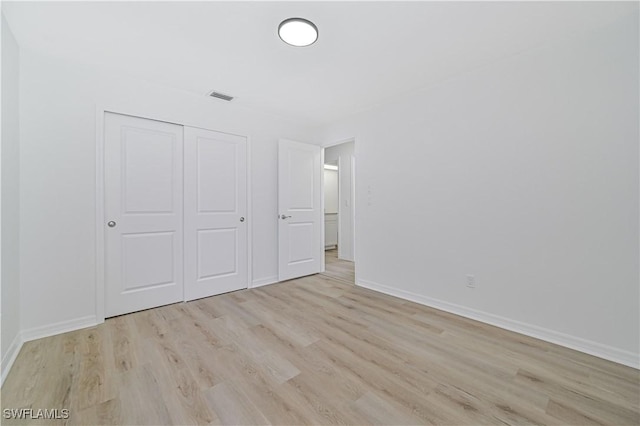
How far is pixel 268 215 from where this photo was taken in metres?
3.74

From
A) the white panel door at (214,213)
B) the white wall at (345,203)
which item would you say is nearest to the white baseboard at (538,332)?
the white panel door at (214,213)

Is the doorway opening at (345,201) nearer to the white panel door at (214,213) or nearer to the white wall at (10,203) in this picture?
the white panel door at (214,213)

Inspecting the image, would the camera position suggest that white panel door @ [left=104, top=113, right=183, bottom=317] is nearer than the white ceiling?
No

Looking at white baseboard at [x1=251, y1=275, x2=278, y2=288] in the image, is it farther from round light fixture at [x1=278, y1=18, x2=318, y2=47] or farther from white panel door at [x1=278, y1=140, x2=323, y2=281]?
round light fixture at [x1=278, y1=18, x2=318, y2=47]

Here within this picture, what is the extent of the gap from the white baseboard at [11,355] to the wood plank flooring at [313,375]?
0.12 feet

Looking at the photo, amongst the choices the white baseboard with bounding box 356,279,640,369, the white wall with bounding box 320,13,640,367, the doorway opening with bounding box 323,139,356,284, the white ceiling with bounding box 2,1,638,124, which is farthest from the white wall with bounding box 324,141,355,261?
the white ceiling with bounding box 2,1,638,124

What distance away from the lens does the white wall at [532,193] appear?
191 cm

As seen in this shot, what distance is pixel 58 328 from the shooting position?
2.29 metres

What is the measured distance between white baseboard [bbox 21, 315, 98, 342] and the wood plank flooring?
0.34 ft

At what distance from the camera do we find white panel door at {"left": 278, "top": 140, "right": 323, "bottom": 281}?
3.80 meters

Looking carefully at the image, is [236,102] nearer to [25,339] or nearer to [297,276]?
[297,276]

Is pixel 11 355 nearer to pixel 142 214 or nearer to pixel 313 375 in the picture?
pixel 142 214

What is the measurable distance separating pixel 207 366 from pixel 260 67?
8.29 ft

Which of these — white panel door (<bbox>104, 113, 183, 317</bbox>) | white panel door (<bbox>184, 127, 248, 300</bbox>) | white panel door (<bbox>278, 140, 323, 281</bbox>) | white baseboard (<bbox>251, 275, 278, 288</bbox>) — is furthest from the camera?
white panel door (<bbox>278, 140, 323, 281</bbox>)
